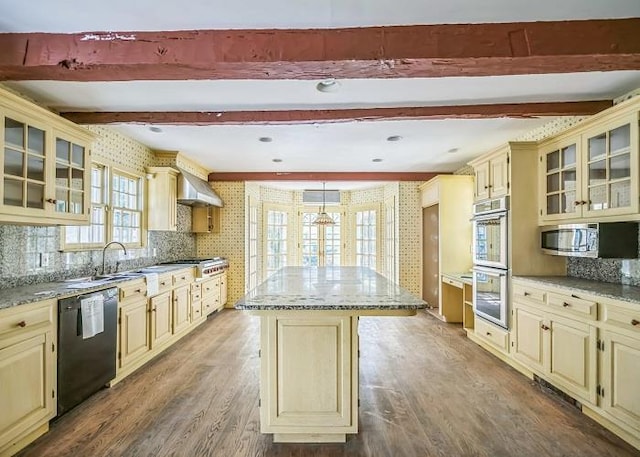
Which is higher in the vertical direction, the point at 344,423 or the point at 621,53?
the point at 621,53

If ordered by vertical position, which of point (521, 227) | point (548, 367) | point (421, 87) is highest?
point (421, 87)

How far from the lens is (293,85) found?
111 inches

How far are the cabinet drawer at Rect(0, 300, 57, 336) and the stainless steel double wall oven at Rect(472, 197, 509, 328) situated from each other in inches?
152

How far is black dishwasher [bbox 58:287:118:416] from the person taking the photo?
8.13ft

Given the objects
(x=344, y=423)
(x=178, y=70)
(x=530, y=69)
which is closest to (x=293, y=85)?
(x=178, y=70)

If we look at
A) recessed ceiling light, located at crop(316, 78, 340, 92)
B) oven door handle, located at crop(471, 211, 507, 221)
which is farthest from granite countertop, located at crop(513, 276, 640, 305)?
recessed ceiling light, located at crop(316, 78, 340, 92)

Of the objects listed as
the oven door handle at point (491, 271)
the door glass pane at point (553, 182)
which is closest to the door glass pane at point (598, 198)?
the door glass pane at point (553, 182)

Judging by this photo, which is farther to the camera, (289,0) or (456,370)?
(456,370)

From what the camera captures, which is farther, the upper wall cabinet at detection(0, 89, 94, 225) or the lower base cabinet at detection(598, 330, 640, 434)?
the upper wall cabinet at detection(0, 89, 94, 225)

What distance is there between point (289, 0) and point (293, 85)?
99cm

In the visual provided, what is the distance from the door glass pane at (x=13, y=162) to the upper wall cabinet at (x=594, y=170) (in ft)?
14.2

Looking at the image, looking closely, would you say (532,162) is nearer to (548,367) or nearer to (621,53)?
(621,53)

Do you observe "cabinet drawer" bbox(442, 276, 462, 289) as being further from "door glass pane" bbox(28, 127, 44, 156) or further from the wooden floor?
"door glass pane" bbox(28, 127, 44, 156)

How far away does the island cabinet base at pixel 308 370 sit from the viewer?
218 cm
